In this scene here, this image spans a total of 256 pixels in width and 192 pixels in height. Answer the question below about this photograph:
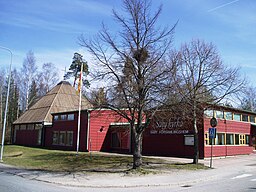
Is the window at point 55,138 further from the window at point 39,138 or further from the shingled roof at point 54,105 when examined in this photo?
the window at point 39,138

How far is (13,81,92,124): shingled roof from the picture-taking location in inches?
1709

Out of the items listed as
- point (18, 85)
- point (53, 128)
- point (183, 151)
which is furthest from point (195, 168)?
point (18, 85)

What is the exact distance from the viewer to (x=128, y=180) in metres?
14.2

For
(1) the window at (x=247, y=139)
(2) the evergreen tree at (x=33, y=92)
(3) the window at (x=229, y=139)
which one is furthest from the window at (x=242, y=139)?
(2) the evergreen tree at (x=33, y=92)

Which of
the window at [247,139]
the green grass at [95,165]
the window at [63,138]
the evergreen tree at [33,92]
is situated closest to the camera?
the green grass at [95,165]

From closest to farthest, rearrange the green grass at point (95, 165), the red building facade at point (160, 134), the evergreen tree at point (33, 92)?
the green grass at point (95, 165)
the red building facade at point (160, 134)
the evergreen tree at point (33, 92)

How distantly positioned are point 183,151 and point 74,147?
1396cm

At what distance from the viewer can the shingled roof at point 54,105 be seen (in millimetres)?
43406

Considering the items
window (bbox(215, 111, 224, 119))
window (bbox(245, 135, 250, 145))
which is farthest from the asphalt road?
window (bbox(245, 135, 250, 145))

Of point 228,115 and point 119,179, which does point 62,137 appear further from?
point 119,179

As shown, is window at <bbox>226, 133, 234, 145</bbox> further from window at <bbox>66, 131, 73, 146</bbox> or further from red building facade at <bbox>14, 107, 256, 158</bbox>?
window at <bbox>66, 131, 73, 146</bbox>

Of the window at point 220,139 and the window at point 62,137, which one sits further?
the window at point 62,137

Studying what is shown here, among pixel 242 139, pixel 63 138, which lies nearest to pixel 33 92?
pixel 63 138

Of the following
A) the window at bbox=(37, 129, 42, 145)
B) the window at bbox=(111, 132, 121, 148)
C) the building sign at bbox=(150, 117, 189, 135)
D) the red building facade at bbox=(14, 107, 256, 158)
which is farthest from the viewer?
the window at bbox=(37, 129, 42, 145)
